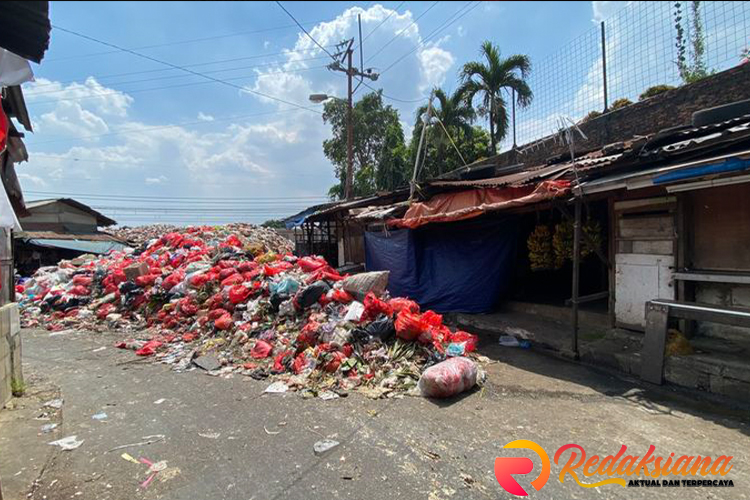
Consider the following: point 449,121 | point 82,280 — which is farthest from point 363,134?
point 82,280

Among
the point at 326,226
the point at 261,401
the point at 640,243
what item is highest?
the point at 326,226

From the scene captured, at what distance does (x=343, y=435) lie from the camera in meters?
3.45

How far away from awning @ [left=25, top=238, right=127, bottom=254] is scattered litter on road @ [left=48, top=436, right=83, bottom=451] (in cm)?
1747

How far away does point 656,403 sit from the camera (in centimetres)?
395

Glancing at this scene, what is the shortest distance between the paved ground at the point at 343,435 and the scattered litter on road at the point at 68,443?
6 centimetres

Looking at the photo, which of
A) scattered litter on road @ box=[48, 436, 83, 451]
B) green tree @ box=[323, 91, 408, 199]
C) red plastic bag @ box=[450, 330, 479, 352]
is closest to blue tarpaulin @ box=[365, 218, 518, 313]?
red plastic bag @ box=[450, 330, 479, 352]

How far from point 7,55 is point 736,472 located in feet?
20.3

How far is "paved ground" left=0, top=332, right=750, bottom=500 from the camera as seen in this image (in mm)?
2725

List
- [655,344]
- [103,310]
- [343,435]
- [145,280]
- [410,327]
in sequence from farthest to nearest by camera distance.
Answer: [145,280] < [103,310] < [410,327] < [655,344] < [343,435]

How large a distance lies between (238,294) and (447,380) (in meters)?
5.12

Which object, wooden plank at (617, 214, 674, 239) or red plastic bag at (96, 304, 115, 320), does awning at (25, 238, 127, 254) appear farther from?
wooden plank at (617, 214, 674, 239)

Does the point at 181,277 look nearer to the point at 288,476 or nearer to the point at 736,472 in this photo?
the point at 288,476

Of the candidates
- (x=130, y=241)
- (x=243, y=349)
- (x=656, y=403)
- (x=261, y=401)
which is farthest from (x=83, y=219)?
(x=656, y=403)

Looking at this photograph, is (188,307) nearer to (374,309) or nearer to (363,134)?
(374,309)
